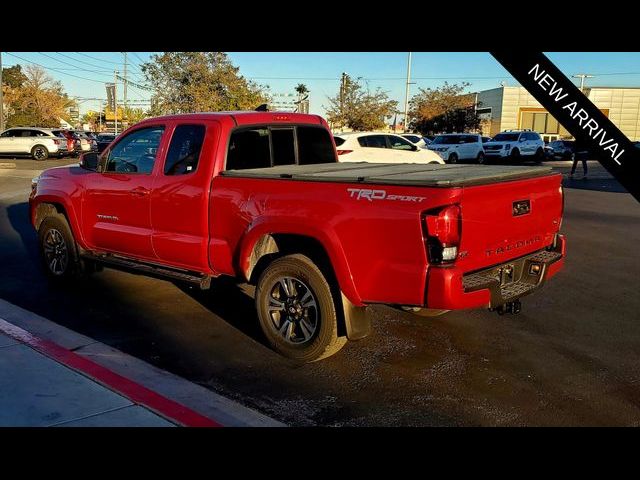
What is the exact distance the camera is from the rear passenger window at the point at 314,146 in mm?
6348

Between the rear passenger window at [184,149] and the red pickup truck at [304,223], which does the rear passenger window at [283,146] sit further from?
the rear passenger window at [184,149]

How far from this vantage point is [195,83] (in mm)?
39781

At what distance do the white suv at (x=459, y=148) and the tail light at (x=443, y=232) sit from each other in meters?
28.5

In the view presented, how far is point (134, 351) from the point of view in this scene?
198 inches

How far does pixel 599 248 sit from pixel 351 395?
6.88 meters

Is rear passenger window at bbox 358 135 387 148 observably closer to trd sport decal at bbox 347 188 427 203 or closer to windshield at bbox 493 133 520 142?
trd sport decal at bbox 347 188 427 203

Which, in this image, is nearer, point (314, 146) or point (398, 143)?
point (314, 146)

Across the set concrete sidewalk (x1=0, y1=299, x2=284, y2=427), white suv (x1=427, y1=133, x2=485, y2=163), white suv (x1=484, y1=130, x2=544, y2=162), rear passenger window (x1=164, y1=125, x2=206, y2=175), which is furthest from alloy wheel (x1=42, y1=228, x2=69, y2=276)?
white suv (x1=484, y1=130, x2=544, y2=162)

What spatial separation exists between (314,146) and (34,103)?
3055 inches

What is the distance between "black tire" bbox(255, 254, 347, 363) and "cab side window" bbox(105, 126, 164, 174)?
2026mm

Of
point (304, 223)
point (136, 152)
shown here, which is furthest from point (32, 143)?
point (304, 223)

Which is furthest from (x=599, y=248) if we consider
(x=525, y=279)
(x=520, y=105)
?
(x=520, y=105)

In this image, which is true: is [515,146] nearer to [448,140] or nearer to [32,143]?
[448,140]

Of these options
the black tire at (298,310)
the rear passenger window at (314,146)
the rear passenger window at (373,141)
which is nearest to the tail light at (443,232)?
the black tire at (298,310)
